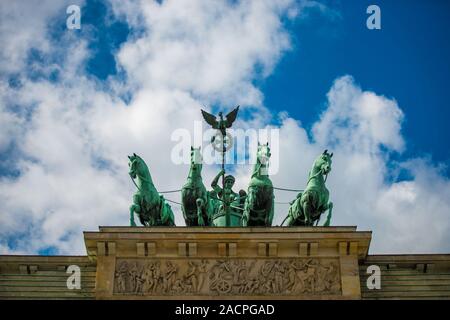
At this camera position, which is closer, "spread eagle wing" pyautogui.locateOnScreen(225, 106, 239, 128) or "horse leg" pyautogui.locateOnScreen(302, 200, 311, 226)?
"horse leg" pyautogui.locateOnScreen(302, 200, 311, 226)

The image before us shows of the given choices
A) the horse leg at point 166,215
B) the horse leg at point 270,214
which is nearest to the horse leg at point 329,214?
the horse leg at point 270,214

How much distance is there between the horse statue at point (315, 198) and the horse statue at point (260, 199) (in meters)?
0.79

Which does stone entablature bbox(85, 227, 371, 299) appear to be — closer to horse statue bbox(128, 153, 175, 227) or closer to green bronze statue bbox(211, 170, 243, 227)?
horse statue bbox(128, 153, 175, 227)

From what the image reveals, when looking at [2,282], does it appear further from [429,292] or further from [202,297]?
[429,292]

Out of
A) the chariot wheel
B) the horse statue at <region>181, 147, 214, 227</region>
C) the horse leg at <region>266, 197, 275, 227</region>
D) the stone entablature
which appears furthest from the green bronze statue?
the chariot wheel

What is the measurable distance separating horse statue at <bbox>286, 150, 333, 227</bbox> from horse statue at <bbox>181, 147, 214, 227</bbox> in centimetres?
240

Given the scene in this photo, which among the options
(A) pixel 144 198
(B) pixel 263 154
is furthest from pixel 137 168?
(B) pixel 263 154

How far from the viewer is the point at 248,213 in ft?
86.5

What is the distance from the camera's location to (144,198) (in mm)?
26422

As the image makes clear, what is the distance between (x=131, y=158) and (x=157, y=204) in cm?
145

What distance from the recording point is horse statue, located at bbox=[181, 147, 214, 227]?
26.5 meters
